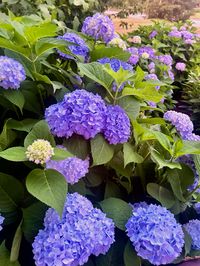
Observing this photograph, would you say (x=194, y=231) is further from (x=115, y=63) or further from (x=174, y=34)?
(x=174, y=34)

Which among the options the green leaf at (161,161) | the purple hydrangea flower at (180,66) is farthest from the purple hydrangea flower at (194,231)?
the purple hydrangea flower at (180,66)

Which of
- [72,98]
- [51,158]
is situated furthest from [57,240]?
[72,98]

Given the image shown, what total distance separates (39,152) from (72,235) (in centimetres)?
15

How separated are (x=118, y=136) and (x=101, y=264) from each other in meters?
0.25

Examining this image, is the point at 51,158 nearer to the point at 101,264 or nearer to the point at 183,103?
the point at 101,264

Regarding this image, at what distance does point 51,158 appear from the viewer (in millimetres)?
Answer: 687

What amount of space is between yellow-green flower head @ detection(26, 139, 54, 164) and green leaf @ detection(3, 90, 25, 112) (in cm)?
15

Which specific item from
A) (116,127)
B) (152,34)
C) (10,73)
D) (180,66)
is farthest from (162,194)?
(152,34)

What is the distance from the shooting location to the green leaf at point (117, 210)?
757 millimetres

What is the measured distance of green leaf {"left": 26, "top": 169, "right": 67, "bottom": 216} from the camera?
0.64 m

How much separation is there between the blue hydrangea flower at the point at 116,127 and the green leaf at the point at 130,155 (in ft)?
0.08

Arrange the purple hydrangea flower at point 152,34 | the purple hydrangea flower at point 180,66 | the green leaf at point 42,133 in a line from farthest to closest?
the purple hydrangea flower at point 152,34 → the purple hydrangea flower at point 180,66 → the green leaf at point 42,133

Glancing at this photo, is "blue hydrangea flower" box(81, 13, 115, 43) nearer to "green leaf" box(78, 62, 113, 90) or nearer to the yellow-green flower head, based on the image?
"green leaf" box(78, 62, 113, 90)

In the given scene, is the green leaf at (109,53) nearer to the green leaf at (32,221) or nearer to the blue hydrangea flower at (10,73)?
the blue hydrangea flower at (10,73)
